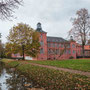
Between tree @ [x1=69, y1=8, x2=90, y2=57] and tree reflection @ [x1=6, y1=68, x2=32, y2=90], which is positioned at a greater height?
tree @ [x1=69, y1=8, x2=90, y2=57]

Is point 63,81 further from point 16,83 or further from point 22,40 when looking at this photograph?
point 22,40

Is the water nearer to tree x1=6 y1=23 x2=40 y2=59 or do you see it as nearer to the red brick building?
tree x1=6 y1=23 x2=40 y2=59

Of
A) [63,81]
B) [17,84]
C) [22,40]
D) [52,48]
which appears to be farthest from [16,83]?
[52,48]

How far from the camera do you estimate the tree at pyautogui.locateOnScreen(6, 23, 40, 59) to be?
2812 cm

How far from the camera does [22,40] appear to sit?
2820cm

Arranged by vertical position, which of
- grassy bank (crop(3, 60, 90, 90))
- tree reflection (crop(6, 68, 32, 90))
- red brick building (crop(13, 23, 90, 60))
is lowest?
tree reflection (crop(6, 68, 32, 90))

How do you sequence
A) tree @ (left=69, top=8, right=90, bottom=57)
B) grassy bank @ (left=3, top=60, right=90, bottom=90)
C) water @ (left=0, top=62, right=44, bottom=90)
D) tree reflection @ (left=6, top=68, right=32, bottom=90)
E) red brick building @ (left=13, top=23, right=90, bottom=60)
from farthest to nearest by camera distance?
red brick building @ (left=13, top=23, right=90, bottom=60) → tree @ (left=69, top=8, right=90, bottom=57) → tree reflection @ (left=6, top=68, right=32, bottom=90) → water @ (left=0, top=62, right=44, bottom=90) → grassy bank @ (left=3, top=60, right=90, bottom=90)

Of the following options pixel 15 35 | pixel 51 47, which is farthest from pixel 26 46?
pixel 51 47

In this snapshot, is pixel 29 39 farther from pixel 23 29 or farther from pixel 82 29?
pixel 82 29

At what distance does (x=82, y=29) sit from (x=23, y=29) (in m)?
15.6

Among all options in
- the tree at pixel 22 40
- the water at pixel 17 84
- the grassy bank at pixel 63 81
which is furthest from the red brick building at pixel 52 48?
the water at pixel 17 84

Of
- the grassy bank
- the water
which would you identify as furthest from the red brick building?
the water

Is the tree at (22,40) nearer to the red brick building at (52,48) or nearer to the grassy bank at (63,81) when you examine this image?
the red brick building at (52,48)

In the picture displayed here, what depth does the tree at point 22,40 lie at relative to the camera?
28120 millimetres
